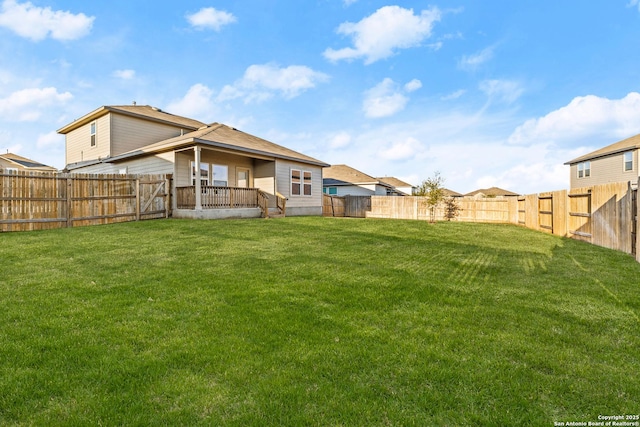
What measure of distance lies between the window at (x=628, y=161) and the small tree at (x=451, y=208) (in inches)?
478

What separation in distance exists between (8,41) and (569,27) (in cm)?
2312

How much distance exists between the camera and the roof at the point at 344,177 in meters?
35.7

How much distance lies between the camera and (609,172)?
2300 cm

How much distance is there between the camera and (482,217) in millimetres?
19453

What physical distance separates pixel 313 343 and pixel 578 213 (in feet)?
36.3

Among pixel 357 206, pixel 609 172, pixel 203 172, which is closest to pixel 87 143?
pixel 203 172

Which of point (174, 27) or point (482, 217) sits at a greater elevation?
point (174, 27)

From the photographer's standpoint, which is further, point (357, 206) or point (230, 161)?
point (357, 206)

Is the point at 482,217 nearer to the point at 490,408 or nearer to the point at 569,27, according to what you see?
the point at 569,27

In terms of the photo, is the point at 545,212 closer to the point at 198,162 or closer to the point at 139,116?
the point at 198,162

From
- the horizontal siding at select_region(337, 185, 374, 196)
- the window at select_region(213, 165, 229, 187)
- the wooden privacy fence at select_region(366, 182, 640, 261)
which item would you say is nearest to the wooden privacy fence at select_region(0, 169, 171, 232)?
the window at select_region(213, 165, 229, 187)

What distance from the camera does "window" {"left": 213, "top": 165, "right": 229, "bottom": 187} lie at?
16.1m

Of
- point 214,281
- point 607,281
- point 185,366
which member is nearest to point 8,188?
point 214,281

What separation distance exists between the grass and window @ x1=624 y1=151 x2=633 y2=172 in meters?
21.5
